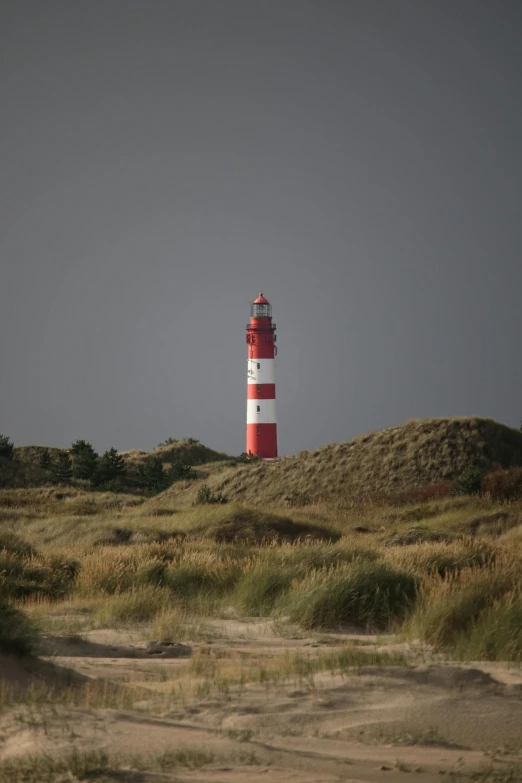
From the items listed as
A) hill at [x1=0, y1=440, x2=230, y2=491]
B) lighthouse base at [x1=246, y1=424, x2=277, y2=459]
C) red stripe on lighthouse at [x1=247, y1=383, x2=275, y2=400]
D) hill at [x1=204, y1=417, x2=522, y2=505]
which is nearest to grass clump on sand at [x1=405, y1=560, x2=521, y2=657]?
hill at [x1=204, y1=417, x2=522, y2=505]

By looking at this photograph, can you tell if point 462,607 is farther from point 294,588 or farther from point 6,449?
point 6,449

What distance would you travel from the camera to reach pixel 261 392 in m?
60.1

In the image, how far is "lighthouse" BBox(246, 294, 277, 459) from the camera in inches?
2371

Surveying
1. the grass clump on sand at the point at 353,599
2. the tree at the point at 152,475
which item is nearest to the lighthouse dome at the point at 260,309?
the tree at the point at 152,475

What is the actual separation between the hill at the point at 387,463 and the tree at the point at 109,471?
37.4 feet

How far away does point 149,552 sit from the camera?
18.7 meters

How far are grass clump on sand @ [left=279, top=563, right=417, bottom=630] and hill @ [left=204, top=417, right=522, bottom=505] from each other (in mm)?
25797

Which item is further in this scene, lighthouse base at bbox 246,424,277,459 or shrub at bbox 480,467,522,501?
lighthouse base at bbox 246,424,277,459

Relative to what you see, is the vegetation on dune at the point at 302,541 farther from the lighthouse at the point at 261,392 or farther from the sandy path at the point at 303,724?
the lighthouse at the point at 261,392

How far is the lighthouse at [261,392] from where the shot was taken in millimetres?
60219

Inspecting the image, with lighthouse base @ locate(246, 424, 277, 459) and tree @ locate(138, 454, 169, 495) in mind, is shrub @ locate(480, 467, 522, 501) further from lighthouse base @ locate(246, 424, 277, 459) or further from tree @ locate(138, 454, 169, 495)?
lighthouse base @ locate(246, 424, 277, 459)

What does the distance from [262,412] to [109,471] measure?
10.7m

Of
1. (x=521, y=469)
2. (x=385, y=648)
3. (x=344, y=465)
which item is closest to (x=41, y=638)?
(x=385, y=648)

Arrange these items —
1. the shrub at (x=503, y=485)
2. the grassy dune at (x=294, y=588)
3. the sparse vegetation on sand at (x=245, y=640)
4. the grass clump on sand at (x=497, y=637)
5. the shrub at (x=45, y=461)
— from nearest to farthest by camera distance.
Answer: the sparse vegetation on sand at (x=245, y=640), the grass clump on sand at (x=497, y=637), the grassy dune at (x=294, y=588), the shrub at (x=503, y=485), the shrub at (x=45, y=461)
